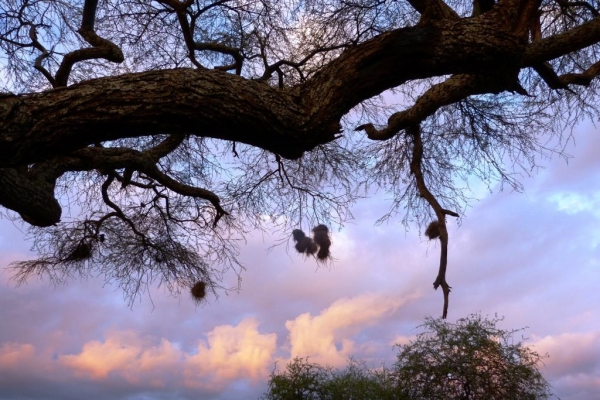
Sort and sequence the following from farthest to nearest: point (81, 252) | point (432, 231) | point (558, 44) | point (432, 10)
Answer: point (81, 252)
point (432, 231)
point (558, 44)
point (432, 10)

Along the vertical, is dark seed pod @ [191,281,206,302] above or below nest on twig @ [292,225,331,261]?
below

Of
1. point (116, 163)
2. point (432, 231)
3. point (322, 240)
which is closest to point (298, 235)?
point (322, 240)

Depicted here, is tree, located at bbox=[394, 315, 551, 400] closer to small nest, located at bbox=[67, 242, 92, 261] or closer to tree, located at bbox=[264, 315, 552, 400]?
tree, located at bbox=[264, 315, 552, 400]

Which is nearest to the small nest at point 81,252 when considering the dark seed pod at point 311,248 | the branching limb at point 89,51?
the branching limb at point 89,51

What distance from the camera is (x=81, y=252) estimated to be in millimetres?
6902

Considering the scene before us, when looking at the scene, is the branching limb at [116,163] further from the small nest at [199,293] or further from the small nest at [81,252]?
the small nest at [81,252]

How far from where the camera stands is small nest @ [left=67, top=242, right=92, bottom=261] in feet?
22.6

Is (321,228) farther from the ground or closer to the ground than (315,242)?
farther from the ground

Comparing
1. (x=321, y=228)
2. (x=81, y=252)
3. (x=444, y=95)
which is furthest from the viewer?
(x=81, y=252)

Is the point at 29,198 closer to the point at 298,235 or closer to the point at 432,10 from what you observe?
the point at 298,235

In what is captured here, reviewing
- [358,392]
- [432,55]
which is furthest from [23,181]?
[358,392]

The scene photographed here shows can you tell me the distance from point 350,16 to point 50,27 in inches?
117

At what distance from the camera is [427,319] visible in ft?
28.0

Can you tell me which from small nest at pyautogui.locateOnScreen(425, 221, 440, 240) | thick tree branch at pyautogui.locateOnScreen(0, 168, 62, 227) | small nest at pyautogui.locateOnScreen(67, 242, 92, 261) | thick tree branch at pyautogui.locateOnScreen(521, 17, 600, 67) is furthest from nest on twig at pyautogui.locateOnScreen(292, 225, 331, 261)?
thick tree branch at pyautogui.locateOnScreen(521, 17, 600, 67)
